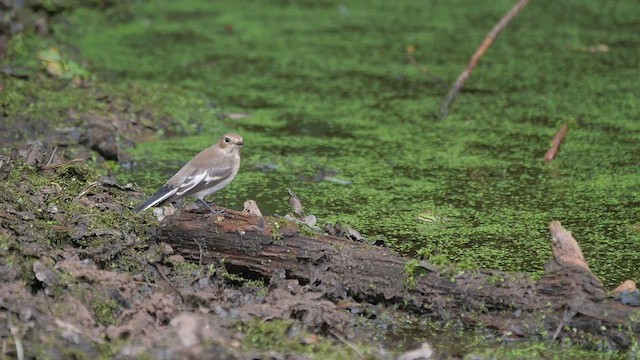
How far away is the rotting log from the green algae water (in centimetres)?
16

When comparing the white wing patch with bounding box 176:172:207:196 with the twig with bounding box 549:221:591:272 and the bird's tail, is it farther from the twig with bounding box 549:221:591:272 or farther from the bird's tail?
the twig with bounding box 549:221:591:272

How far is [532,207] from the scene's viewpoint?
16.6 feet

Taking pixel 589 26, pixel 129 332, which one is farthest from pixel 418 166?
pixel 589 26

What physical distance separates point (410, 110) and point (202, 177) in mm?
2559

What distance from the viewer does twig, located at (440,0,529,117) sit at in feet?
20.7

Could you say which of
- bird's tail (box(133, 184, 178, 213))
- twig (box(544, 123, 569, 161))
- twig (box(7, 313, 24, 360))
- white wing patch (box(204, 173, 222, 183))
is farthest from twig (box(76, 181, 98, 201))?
twig (box(544, 123, 569, 161))

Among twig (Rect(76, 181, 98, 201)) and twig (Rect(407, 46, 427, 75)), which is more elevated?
twig (Rect(76, 181, 98, 201))

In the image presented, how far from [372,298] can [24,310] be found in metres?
1.27

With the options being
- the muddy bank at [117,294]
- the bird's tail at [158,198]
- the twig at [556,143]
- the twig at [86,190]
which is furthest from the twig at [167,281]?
the twig at [556,143]

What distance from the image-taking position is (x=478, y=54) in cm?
634

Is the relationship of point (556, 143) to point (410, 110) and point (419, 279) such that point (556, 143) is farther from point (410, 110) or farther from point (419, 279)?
point (419, 279)

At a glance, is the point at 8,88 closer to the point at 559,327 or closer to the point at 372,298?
the point at 372,298

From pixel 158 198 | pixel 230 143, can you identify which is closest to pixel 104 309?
pixel 158 198

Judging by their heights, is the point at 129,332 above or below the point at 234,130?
above
